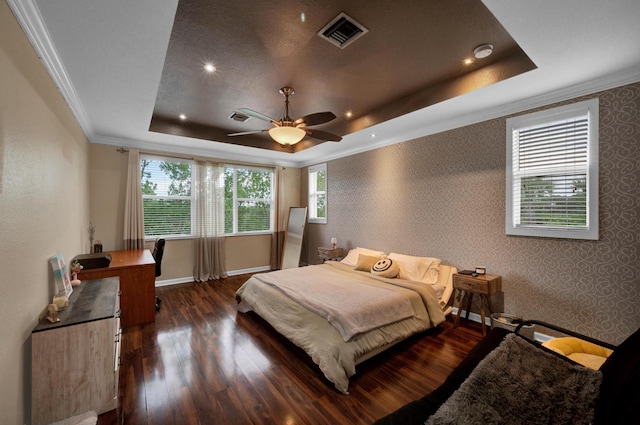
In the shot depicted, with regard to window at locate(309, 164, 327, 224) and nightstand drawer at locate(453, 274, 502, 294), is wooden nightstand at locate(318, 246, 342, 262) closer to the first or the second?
window at locate(309, 164, 327, 224)

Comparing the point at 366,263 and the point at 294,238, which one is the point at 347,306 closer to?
the point at 366,263

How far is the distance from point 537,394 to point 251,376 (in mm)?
2022

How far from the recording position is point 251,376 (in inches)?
91.0

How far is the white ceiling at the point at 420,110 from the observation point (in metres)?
1.63

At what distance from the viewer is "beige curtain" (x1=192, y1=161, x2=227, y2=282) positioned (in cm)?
519

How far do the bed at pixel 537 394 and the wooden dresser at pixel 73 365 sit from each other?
6.35ft

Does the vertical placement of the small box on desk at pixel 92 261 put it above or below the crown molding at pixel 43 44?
below

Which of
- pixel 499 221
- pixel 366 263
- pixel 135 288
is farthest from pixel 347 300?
pixel 135 288

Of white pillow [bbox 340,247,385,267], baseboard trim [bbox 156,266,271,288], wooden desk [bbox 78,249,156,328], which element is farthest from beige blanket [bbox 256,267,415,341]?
baseboard trim [bbox 156,266,271,288]

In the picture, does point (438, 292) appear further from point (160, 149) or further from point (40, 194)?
point (160, 149)

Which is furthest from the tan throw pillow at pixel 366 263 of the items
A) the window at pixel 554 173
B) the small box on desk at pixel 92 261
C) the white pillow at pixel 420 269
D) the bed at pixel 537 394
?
the small box on desk at pixel 92 261

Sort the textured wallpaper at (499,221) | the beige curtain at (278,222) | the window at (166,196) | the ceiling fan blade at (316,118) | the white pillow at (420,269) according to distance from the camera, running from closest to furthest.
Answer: the textured wallpaper at (499,221), the ceiling fan blade at (316,118), the white pillow at (420,269), the window at (166,196), the beige curtain at (278,222)

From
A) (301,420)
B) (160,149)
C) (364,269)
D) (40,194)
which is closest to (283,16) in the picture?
(40,194)

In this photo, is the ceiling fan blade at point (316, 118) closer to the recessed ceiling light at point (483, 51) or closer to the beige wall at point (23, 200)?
the recessed ceiling light at point (483, 51)
